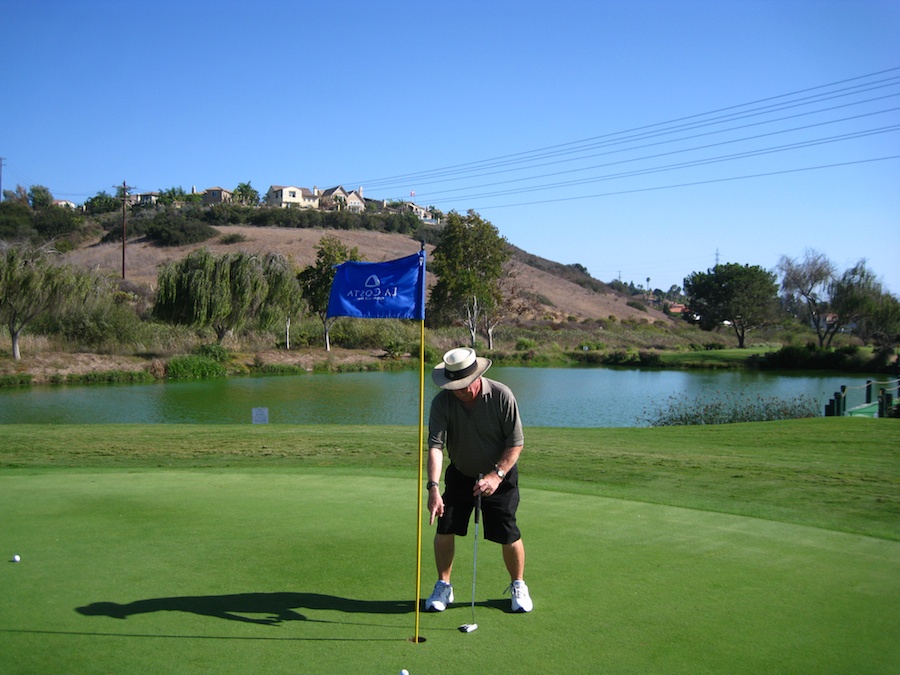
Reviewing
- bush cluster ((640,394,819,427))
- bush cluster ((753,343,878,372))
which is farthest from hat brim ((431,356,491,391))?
bush cluster ((753,343,878,372))

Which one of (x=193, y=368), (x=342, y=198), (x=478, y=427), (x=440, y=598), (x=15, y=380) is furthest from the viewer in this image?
(x=342, y=198)

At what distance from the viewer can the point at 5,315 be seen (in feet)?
131

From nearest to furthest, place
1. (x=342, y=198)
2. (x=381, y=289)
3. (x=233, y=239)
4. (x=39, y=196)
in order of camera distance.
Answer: (x=381, y=289) < (x=233, y=239) < (x=39, y=196) < (x=342, y=198)

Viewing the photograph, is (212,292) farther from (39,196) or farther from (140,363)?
(39,196)

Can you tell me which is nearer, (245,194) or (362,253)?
(362,253)

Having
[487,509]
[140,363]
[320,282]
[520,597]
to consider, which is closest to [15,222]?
[320,282]

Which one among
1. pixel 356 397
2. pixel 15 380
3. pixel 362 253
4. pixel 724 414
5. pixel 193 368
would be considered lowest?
pixel 724 414

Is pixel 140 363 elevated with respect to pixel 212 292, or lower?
lower

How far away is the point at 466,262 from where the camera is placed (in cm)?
6375

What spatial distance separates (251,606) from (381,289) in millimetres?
2397

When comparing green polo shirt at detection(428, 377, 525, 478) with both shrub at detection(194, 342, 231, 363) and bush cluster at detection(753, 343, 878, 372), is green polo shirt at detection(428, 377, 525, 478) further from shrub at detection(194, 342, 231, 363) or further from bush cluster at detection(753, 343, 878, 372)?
bush cluster at detection(753, 343, 878, 372)

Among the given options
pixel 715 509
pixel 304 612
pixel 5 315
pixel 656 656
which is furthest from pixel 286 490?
pixel 5 315

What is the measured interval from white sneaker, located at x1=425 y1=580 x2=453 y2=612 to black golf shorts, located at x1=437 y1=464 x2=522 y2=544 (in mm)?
362

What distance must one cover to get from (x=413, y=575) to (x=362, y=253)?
78.3m
